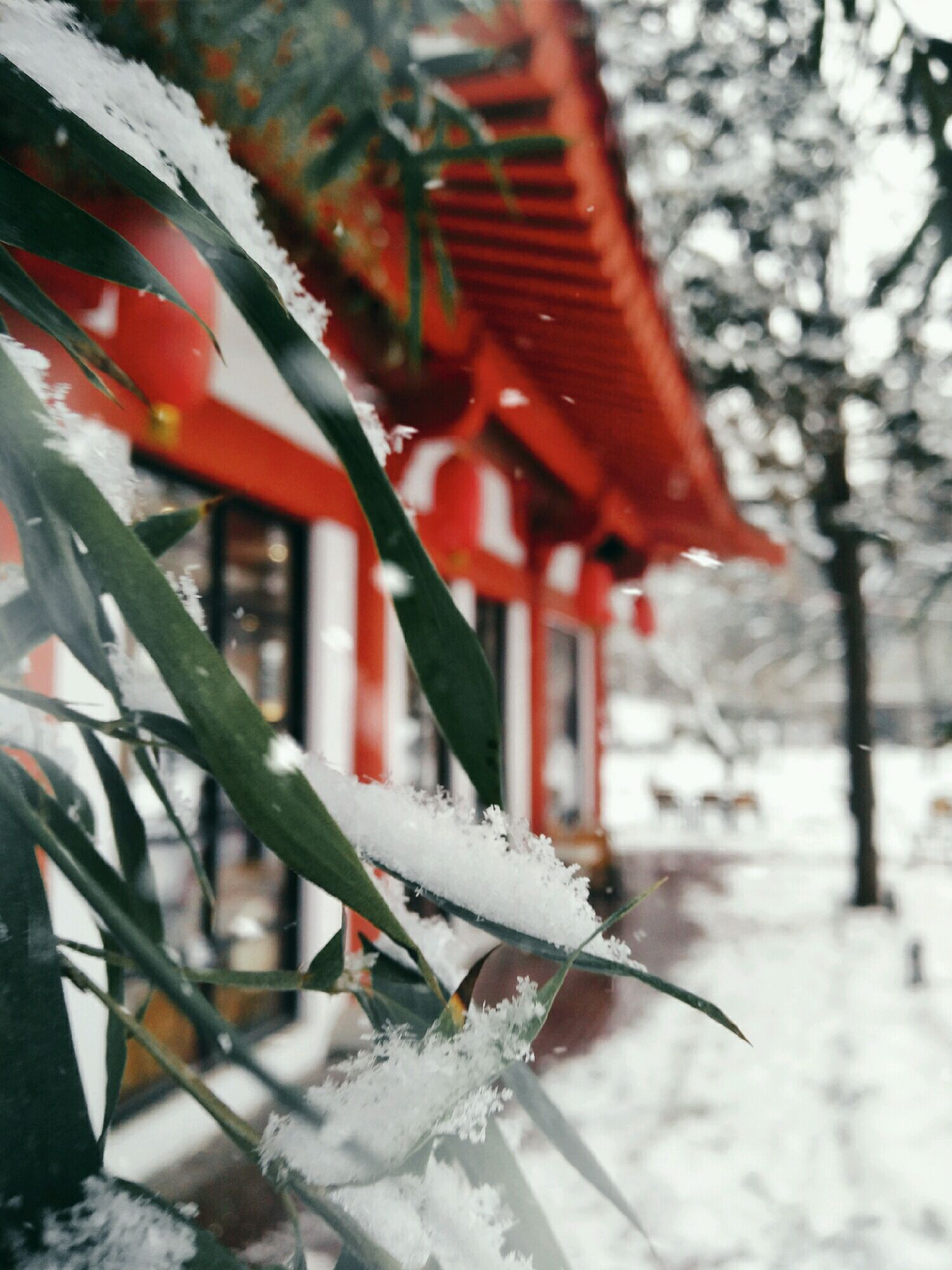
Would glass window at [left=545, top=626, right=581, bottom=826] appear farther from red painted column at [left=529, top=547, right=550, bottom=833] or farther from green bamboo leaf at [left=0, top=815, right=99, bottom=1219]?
green bamboo leaf at [left=0, top=815, right=99, bottom=1219]

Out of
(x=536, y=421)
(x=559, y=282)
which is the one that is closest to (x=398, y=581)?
(x=559, y=282)

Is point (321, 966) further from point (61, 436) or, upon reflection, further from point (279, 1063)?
point (279, 1063)

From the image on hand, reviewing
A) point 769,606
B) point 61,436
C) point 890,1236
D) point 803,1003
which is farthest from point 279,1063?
point 769,606

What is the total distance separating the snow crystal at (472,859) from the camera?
0.88 ft

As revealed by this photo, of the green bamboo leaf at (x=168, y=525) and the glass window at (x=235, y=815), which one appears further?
the glass window at (x=235, y=815)

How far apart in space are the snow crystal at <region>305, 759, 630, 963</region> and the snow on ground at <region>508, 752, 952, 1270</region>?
8.4 inches

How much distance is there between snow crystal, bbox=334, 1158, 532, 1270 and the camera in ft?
0.82

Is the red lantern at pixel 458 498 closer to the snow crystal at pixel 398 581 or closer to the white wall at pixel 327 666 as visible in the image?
the white wall at pixel 327 666

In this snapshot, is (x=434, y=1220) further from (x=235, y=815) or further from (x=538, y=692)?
(x=538, y=692)

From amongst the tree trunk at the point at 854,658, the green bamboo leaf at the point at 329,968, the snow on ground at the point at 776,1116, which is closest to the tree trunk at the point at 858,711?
the tree trunk at the point at 854,658

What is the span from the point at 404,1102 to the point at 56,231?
0.28 metres

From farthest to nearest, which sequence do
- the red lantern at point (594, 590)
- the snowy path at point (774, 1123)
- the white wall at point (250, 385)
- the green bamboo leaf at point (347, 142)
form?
the red lantern at point (594, 590)
the white wall at point (250, 385)
the snowy path at point (774, 1123)
the green bamboo leaf at point (347, 142)

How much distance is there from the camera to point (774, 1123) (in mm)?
2004

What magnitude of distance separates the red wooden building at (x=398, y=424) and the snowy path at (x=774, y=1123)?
2.61 feet
